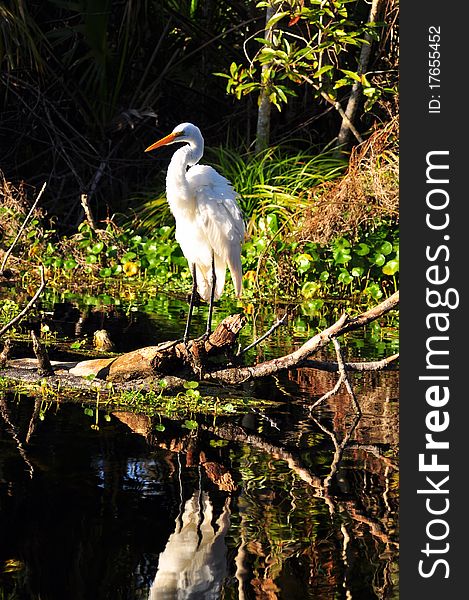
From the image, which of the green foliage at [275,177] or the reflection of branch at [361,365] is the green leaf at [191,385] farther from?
the green foliage at [275,177]

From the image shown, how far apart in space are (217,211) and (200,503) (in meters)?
3.49

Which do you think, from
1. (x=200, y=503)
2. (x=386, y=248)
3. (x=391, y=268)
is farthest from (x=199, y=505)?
(x=386, y=248)

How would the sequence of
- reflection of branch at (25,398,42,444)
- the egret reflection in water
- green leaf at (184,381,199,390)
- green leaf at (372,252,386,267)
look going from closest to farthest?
the egret reflection in water, reflection of branch at (25,398,42,444), green leaf at (184,381,199,390), green leaf at (372,252,386,267)

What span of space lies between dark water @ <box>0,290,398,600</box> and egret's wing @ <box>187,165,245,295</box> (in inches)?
58.3

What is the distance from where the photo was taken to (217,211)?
27.8ft

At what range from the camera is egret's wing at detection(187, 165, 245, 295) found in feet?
27.7

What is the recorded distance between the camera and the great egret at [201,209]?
27.4ft

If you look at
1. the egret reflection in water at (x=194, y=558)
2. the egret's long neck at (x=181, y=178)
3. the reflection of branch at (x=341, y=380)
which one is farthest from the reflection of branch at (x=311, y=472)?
the egret's long neck at (x=181, y=178)

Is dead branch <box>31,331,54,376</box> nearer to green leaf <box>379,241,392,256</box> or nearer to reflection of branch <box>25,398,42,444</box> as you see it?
reflection of branch <box>25,398,42,444</box>

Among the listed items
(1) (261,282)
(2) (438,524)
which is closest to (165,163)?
(1) (261,282)

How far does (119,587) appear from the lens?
434cm

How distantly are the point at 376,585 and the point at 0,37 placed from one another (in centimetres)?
1065

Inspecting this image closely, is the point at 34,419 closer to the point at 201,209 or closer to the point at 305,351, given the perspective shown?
the point at 305,351

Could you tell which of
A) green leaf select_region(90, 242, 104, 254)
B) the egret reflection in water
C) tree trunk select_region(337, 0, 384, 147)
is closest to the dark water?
the egret reflection in water
